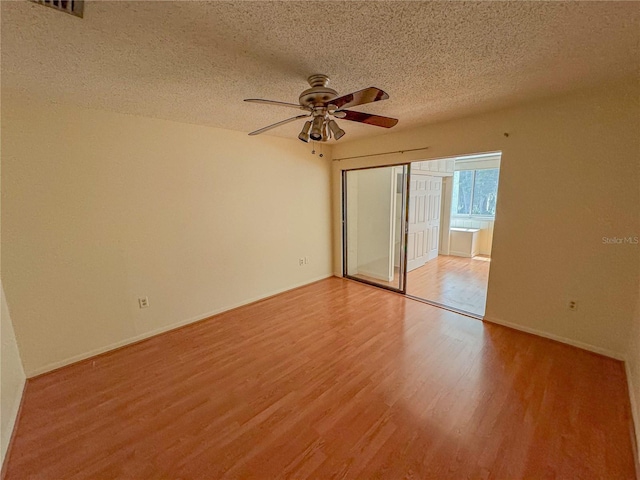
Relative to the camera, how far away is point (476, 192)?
247 inches

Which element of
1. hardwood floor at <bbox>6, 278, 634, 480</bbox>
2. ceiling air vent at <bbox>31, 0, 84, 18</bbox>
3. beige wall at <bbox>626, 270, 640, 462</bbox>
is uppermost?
ceiling air vent at <bbox>31, 0, 84, 18</bbox>

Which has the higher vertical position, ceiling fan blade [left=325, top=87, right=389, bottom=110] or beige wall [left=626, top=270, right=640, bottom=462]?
ceiling fan blade [left=325, top=87, right=389, bottom=110]

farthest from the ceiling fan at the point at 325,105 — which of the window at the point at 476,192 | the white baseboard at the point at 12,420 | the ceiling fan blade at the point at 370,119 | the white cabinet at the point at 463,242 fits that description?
the window at the point at 476,192

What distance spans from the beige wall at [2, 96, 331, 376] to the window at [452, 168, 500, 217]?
477 cm

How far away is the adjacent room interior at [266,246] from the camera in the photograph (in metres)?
1.39

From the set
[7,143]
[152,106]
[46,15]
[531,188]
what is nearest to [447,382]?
[531,188]

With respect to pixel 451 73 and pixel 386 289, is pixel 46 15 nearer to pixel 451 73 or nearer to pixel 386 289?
pixel 451 73

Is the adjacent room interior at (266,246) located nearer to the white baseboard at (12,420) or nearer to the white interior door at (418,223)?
the white baseboard at (12,420)

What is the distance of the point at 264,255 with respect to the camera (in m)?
3.69

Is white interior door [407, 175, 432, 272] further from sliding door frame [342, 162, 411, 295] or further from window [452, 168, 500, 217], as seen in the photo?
window [452, 168, 500, 217]

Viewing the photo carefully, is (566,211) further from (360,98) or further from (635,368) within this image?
(360,98)

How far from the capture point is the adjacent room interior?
4.56 feet

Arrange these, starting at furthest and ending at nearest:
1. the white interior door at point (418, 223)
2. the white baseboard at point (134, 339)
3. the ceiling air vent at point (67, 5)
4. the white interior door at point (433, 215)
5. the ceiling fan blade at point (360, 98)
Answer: the white interior door at point (433, 215), the white interior door at point (418, 223), the white baseboard at point (134, 339), the ceiling fan blade at point (360, 98), the ceiling air vent at point (67, 5)

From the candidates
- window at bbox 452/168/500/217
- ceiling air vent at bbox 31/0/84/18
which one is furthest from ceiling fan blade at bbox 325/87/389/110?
window at bbox 452/168/500/217
